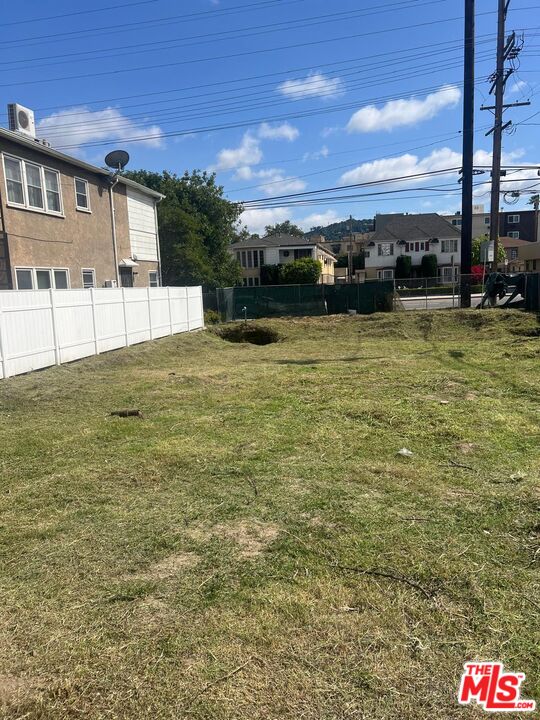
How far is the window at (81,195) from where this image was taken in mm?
17395

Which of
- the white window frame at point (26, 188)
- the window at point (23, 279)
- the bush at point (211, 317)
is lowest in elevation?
the bush at point (211, 317)

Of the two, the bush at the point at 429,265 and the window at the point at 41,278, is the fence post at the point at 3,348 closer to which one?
the window at the point at 41,278

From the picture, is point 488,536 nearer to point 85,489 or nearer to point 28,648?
point 28,648

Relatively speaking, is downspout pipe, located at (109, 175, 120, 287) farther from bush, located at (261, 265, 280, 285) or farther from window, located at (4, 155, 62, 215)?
bush, located at (261, 265, 280, 285)

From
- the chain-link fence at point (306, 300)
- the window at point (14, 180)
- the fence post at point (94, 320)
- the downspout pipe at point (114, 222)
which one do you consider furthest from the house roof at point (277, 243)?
the fence post at point (94, 320)

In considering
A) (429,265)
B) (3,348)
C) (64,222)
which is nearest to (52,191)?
(64,222)

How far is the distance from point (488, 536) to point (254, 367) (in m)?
8.96

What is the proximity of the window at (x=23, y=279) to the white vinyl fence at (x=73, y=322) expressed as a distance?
3000 millimetres

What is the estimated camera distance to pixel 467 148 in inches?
906

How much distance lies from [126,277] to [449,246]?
48.1 m

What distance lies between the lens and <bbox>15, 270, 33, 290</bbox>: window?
47.9 feet

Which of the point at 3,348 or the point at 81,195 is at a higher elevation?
the point at 81,195

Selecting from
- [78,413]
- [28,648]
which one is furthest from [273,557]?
[78,413]

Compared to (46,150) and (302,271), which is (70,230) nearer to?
(46,150)
